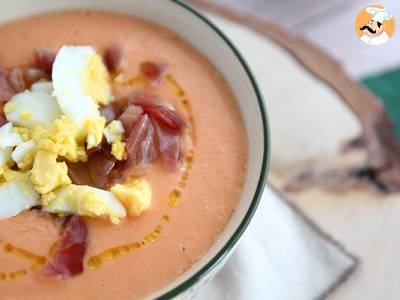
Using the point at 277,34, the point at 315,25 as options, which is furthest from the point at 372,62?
the point at 277,34

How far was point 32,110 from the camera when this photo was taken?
169cm

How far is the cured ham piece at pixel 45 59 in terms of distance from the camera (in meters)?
1.83

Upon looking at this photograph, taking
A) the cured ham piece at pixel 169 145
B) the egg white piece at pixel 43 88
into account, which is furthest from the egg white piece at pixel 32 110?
the cured ham piece at pixel 169 145

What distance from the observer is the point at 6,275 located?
4.89 ft

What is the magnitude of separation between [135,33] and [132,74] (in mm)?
205

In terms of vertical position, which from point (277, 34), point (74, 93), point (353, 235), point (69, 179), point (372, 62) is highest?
point (74, 93)

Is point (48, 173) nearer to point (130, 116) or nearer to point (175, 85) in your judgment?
point (130, 116)

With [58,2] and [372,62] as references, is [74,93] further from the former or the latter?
[372,62]

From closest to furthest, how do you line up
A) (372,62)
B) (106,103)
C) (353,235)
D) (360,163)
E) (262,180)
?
1. (262,180)
2. (106,103)
3. (353,235)
4. (360,163)
5. (372,62)

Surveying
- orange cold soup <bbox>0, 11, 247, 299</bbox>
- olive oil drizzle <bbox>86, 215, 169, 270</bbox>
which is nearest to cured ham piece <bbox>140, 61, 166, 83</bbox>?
orange cold soup <bbox>0, 11, 247, 299</bbox>

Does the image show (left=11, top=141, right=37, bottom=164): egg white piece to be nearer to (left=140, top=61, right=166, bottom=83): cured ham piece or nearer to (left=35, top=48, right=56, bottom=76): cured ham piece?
(left=35, top=48, right=56, bottom=76): cured ham piece

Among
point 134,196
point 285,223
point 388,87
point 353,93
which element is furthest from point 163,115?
point 388,87

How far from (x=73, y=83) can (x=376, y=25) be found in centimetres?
93

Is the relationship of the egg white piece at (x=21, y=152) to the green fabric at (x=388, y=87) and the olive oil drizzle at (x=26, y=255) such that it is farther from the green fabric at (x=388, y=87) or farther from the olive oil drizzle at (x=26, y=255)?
the green fabric at (x=388, y=87)
